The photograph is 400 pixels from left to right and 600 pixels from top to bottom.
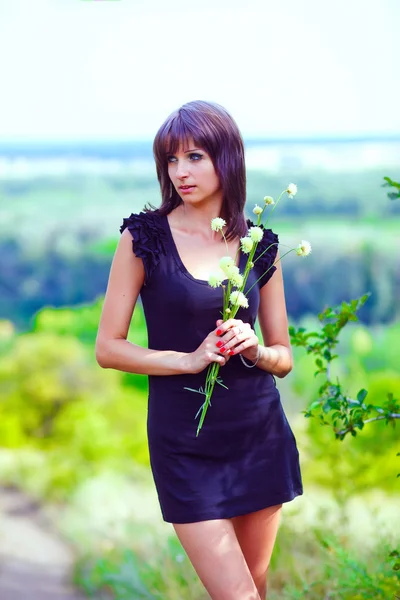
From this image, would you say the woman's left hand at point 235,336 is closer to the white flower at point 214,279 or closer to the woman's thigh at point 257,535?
the white flower at point 214,279

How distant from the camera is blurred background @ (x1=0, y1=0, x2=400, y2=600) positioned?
4180 millimetres

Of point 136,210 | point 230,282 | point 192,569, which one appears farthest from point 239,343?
point 136,210

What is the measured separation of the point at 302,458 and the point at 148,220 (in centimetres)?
243

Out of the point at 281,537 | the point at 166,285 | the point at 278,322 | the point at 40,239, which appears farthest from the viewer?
the point at 40,239

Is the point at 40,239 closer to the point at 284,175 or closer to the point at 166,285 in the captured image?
the point at 284,175

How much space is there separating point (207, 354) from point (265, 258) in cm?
39

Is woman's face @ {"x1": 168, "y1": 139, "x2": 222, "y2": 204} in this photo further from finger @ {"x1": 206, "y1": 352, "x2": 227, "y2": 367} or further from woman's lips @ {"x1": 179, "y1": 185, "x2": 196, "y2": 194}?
finger @ {"x1": 206, "y1": 352, "x2": 227, "y2": 367}

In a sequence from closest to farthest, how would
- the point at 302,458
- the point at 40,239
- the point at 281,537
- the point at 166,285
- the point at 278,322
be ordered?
the point at 166,285
the point at 278,322
the point at 281,537
the point at 302,458
the point at 40,239

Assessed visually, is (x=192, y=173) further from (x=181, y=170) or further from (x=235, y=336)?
(x=235, y=336)

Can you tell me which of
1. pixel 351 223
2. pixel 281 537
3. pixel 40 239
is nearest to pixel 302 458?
pixel 281 537

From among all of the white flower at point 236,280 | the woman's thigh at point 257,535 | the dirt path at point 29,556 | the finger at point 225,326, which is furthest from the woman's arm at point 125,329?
the dirt path at point 29,556

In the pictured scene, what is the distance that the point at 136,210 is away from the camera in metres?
4.48

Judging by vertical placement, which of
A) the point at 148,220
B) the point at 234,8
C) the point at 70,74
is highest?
the point at 234,8

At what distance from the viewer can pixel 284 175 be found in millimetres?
4438
